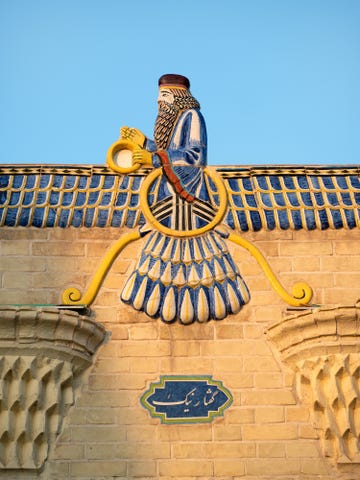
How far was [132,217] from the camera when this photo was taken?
12102 mm

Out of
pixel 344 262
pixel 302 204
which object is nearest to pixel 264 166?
pixel 302 204

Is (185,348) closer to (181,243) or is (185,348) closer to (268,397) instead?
(268,397)

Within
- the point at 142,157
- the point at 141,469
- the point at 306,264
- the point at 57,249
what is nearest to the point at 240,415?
the point at 141,469

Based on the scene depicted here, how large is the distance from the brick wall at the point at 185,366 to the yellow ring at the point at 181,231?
0.34 meters

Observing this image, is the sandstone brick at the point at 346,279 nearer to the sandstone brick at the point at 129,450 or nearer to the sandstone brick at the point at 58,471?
the sandstone brick at the point at 129,450

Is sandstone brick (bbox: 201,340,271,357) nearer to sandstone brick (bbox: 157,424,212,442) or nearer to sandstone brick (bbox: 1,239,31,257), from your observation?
sandstone brick (bbox: 157,424,212,442)

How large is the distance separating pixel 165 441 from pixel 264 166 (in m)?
3.26

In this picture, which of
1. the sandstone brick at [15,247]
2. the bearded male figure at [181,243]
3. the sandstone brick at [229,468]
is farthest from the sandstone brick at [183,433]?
the sandstone brick at [15,247]

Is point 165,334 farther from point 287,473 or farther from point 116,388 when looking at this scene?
point 287,473

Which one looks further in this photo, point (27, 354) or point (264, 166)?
point (264, 166)

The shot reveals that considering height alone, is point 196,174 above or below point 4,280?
above

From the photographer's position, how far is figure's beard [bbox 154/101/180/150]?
12.5 m

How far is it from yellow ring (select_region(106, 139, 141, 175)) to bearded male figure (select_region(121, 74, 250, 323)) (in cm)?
Answer: 6

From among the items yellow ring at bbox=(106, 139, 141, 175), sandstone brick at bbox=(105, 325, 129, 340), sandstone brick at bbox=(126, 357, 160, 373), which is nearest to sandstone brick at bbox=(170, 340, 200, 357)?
sandstone brick at bbox=(126, 357, 160, 373)
